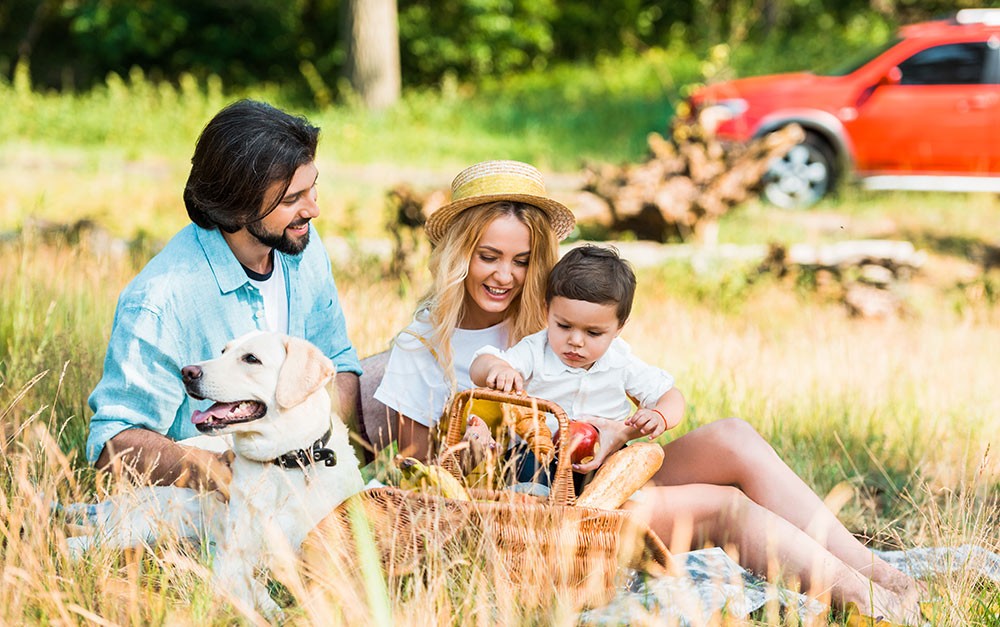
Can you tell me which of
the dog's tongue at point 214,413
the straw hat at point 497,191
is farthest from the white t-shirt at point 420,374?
the dog's tongue at point 214,413

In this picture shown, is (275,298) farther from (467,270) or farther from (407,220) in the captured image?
(407,220)

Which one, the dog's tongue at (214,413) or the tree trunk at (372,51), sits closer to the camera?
the dog's tongue at (214,413)

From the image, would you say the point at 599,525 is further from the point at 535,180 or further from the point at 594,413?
the point at 535,180

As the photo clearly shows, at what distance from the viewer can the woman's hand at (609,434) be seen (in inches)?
131

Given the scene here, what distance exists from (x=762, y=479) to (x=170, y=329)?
76.3 inches

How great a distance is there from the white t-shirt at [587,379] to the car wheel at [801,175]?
7.97 meters

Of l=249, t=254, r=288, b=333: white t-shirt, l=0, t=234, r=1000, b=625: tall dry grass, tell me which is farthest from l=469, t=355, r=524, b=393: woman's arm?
l=249, t=254, r=288, b=333: white t-shirt

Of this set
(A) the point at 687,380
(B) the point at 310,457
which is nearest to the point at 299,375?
(B) the point at 310,457

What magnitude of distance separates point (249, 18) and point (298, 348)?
66.2 feet

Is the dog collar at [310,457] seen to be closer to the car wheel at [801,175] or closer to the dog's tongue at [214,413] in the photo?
the dog's tongue at [214,413]

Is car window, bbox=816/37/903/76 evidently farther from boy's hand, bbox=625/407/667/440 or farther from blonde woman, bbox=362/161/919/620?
boy's hand, bbox=625/407/667/440

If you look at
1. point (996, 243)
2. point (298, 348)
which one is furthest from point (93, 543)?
point (996, 243)

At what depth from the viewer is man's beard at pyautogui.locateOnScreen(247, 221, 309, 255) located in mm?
3453

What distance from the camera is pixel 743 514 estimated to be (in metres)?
3.25
